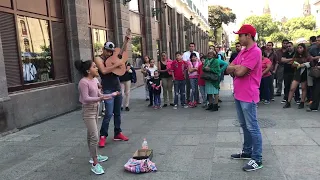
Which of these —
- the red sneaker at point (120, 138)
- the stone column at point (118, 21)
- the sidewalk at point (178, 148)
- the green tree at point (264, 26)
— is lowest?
the sidewalk at point (178, 148)

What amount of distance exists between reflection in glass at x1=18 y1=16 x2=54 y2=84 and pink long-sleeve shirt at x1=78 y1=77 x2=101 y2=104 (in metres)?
4.09

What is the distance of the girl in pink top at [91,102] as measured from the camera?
13.9ft

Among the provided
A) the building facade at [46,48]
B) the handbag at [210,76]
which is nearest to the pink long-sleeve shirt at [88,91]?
the building facade at [46,48]

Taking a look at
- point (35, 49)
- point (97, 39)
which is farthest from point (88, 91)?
point (97, 39)

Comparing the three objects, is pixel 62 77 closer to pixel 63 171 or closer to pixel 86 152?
pixel 86 152

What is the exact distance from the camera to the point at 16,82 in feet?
24.3

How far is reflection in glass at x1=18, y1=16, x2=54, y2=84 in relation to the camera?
25.7 feet

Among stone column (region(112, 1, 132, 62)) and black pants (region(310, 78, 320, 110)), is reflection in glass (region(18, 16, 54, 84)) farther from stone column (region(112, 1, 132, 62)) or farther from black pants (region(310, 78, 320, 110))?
black pants (region(310, 78, 320, 110))

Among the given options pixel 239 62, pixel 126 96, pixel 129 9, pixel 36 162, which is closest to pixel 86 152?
pixel 36 162

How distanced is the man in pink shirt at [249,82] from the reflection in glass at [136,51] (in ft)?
37.4

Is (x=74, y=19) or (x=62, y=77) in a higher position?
(x=74, y=19)

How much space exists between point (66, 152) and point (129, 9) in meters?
10.8

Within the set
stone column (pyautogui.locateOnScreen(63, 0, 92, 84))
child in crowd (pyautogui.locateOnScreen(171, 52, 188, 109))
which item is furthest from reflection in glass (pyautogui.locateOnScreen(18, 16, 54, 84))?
child in crowd (pyautogui.locateOnScreen(171, 52, 188, 109))

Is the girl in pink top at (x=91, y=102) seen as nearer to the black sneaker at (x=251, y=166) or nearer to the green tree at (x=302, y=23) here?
the black sneaker at (x=251, y=166)
